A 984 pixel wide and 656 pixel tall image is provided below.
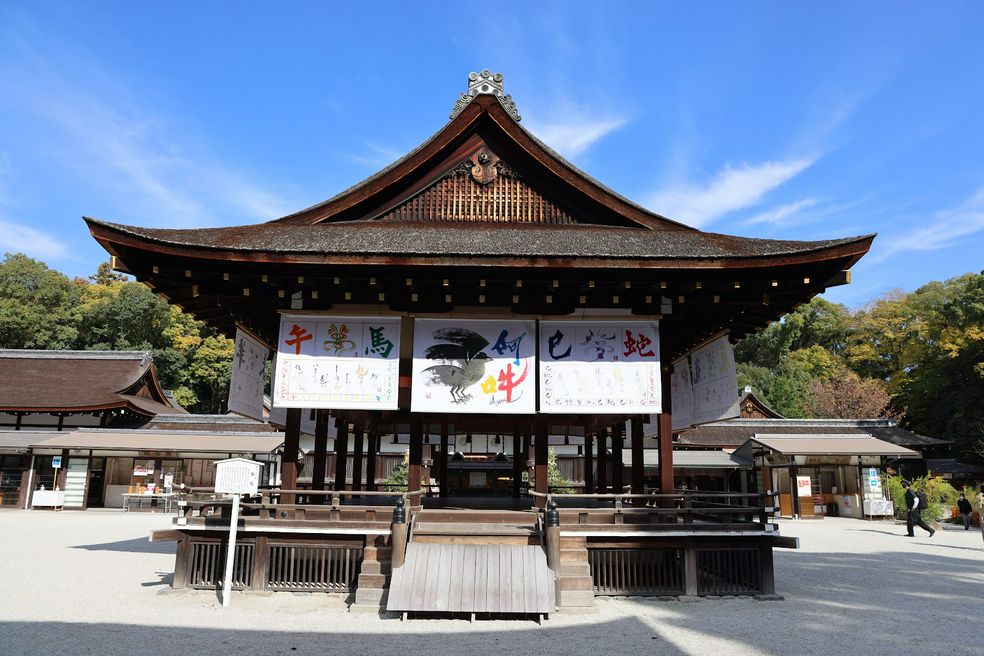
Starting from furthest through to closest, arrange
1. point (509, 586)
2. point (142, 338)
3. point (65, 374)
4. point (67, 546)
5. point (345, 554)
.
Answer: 1. point (142, 338)
2. point (65, 374)
3. point (67, 546)
4. point (345, 554)
5. point (509, 586)

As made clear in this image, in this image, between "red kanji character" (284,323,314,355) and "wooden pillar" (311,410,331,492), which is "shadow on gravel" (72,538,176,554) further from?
"red kanji character" (284,323,314,355)

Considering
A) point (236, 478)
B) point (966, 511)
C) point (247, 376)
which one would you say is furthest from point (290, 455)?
point (966, 511)

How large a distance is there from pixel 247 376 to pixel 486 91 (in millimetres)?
7675

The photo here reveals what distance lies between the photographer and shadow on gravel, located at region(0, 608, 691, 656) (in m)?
7.39

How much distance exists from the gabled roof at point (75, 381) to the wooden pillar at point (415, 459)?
28.0 metres

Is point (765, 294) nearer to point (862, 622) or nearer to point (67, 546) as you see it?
point (862, 622)

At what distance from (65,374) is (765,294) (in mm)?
36940

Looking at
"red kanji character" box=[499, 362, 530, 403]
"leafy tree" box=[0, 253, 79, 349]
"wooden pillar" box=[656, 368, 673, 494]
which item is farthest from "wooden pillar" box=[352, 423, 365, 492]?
"leafy tree" box=[0, 253, 79, 349]

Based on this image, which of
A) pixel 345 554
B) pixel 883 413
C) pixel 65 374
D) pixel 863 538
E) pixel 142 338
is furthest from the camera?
pixel 142 338

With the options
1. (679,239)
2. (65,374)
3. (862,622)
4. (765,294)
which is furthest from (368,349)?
(65,374)

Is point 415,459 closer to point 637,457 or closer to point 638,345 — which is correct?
point 638,345

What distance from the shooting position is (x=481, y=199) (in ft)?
42.6

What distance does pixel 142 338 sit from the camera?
53844 mm

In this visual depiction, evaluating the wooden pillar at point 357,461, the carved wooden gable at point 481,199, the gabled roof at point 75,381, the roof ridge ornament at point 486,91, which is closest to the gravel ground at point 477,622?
the wooden pillar at point 357,461
